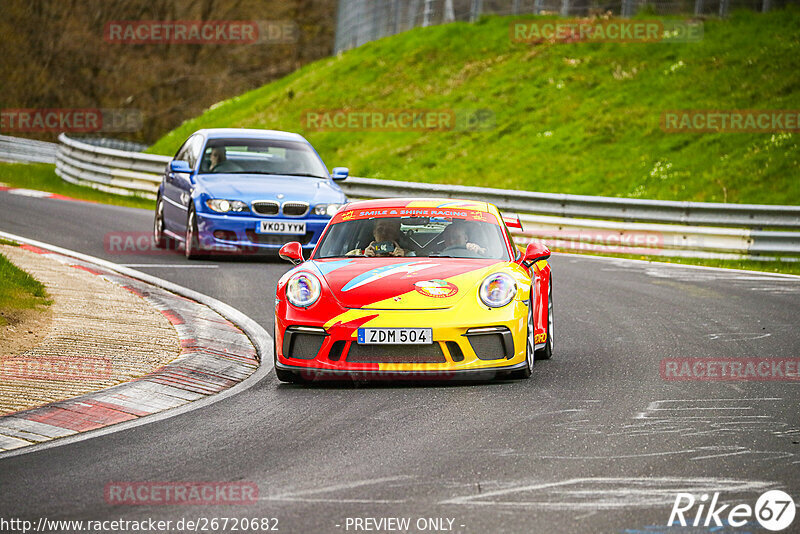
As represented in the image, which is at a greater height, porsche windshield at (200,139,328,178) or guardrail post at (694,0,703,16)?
guardrail post at (694,0,703,16)

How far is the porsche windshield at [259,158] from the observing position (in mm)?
15930

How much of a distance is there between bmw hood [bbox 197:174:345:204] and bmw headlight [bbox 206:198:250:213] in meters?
0.06

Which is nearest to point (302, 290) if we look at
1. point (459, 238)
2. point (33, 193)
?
point (459, 238)

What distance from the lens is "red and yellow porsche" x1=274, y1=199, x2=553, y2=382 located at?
7.81 m

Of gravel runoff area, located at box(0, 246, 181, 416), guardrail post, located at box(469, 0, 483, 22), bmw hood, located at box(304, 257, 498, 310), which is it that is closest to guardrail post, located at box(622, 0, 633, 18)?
guardrail post, located at box(469, 0, 483, 22)

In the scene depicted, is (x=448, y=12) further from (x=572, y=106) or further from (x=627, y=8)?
(x=572, y=106)

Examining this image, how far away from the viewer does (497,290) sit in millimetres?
8133

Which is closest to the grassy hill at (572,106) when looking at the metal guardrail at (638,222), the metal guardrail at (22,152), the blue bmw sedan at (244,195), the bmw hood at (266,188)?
the metal guardrail at (638,222)

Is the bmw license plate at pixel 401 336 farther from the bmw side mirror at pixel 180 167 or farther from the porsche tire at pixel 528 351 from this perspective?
the bmw side mirror at pixel 180 167

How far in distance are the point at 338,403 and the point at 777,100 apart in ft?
67.1

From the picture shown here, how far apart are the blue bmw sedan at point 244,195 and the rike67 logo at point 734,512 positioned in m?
9.99

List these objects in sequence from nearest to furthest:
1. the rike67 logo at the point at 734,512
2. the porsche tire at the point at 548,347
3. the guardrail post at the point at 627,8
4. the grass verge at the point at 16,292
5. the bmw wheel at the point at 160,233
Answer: the rike67 logo at the point at 734,512, the porsche tire at the point at 548,347, the grass verge at the point at 16,292, the bmw wheel at the point at 160,233, the guardrail post at the point at 627,8

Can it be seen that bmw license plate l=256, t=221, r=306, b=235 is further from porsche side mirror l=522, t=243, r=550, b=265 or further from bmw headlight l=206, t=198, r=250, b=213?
porsche side mirror l=522, t=243, r=550, b=265

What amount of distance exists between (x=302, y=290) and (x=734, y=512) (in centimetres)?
389
